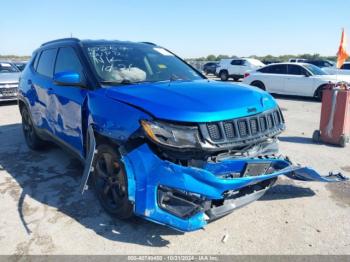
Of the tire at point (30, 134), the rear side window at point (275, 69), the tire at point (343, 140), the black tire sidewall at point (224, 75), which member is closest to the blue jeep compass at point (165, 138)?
the tire at point (30, 134)

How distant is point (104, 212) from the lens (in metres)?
3.84

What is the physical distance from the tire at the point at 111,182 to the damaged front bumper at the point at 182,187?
205mm

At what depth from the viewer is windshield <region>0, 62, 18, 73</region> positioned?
13.6 metres

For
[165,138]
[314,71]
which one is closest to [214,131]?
[165,138]

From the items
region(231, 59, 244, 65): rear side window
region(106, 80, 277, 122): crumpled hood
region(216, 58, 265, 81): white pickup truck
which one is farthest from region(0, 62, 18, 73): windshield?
region(231, 59, 244, 65): rear side window

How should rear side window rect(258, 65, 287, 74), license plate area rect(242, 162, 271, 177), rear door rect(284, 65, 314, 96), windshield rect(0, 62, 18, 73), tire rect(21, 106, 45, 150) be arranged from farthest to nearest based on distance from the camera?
1. rear side window rect(258, 65, 287, 74)
2. rear door rect(284, 65, 314, 96)
3. windshield rect(0, 62, 18, 73)
4. tire rect(21, 106, 45, 150)
5. license plate area rect(242, 162, 271, 177)

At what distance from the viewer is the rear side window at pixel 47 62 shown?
5.14 meters

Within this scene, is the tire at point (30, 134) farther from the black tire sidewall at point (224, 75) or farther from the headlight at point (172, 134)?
the black tire sidewall at point (224, 75)

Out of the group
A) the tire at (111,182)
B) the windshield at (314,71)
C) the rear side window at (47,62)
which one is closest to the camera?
the tire at (111,182)

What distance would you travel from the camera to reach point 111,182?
141 inches

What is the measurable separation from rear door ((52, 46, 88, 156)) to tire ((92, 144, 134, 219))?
500mm

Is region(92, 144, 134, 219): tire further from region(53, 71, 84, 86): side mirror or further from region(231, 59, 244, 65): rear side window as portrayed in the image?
region(231, 59, 244, 65): rear side window

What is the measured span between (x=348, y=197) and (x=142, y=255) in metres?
2.72

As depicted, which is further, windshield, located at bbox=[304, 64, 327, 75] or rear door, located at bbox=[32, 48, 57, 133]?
windshield, located at bbox=[304, 64, 327, 75]
